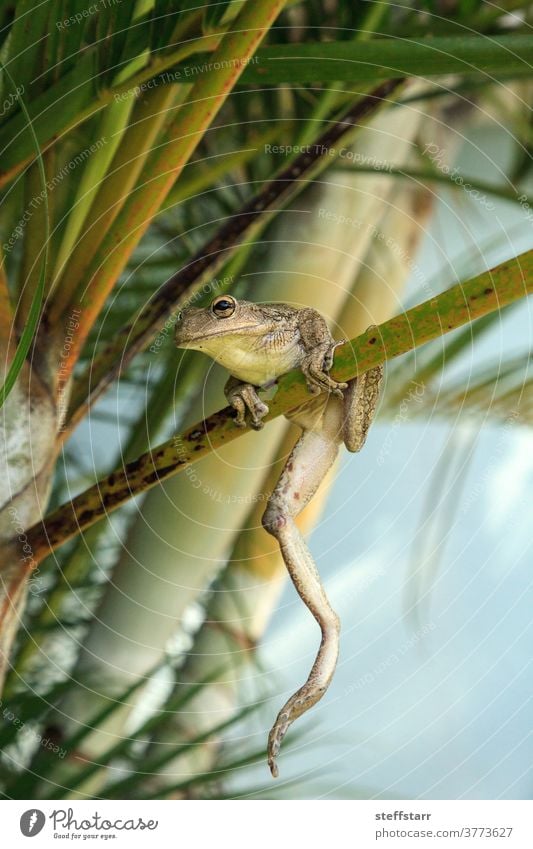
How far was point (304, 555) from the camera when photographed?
79 centimetres


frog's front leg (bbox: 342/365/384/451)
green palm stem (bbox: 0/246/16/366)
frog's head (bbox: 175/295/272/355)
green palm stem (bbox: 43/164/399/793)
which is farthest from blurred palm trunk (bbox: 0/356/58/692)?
green palm stem (bbox: 43/164/399/793)

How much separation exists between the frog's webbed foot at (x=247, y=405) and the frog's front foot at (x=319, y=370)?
1.9 inches

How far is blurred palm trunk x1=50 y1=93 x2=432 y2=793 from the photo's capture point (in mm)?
1227

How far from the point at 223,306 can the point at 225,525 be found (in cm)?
50

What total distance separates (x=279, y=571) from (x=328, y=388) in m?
0.68

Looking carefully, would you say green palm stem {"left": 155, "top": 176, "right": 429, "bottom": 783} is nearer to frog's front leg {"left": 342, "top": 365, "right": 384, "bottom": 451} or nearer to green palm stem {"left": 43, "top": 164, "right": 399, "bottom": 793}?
green palm stem {"left": 43, "top": 164, "right": 399, "bottom": 793}

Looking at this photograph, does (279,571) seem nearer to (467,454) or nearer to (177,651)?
(177,651)

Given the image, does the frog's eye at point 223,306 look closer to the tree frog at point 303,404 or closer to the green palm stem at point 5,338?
the tree frog at point 303,404

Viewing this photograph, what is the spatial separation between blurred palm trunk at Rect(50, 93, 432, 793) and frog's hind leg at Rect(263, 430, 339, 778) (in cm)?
41

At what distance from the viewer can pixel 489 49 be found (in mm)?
785

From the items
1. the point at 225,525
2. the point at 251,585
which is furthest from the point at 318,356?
the point at 251,585

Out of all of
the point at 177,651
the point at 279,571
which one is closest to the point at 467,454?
the point at 279,571

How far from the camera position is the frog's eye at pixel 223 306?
78 cm

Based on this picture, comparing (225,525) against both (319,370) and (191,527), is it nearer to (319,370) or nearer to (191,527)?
(191,527)
